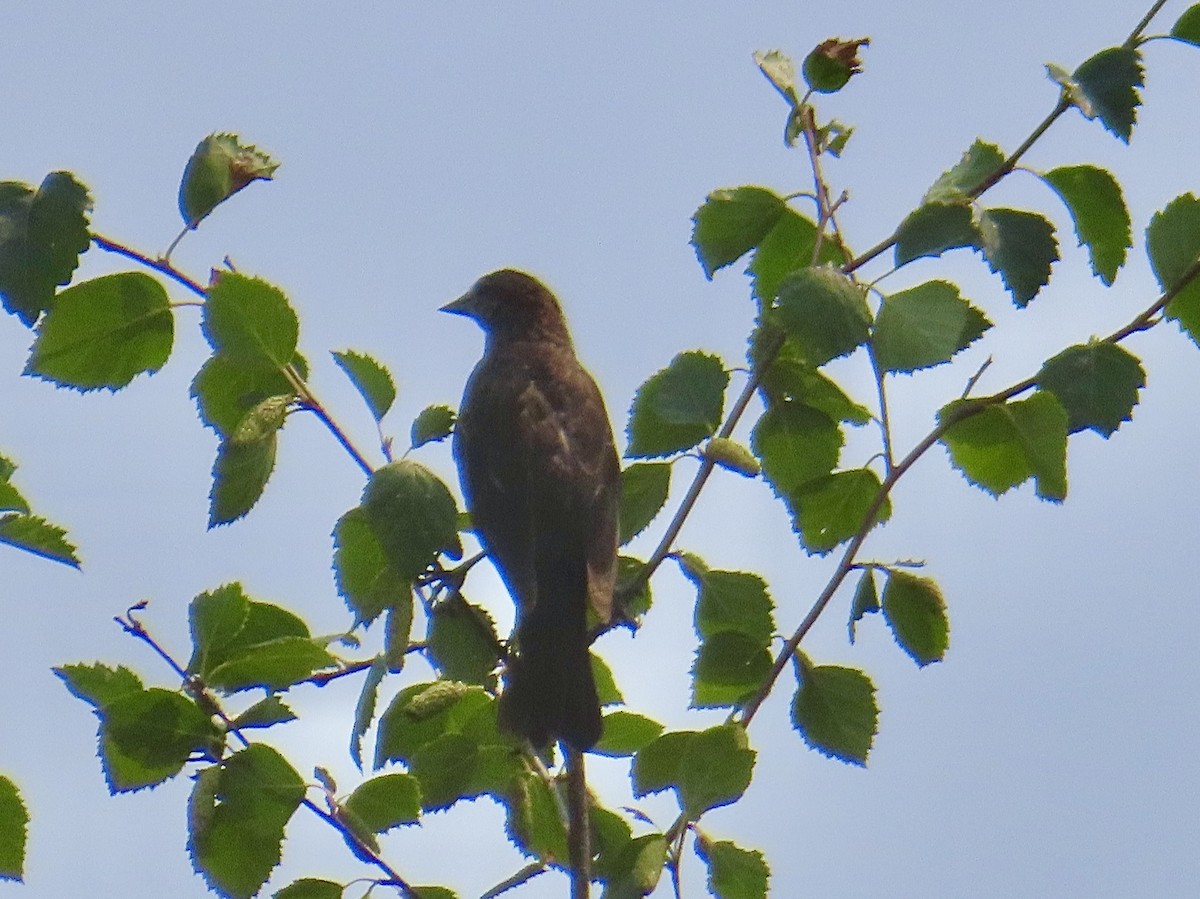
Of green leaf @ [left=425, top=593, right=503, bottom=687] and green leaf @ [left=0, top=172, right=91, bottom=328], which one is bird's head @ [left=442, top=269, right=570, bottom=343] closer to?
green leaf @ [left=425, top=593, right=503, bottom=687]

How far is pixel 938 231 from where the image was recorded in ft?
9.20

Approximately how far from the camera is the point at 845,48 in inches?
115

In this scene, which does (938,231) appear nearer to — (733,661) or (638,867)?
(733,661)

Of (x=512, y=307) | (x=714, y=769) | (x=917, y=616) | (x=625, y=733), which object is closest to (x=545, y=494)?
(x=625, y=733)

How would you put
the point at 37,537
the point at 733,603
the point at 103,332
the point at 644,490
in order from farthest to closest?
the point at 644,490 → the point at 733,603 → the point at 103,332 → the point at 37,537

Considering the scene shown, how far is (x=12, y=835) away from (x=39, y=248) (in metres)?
0.97

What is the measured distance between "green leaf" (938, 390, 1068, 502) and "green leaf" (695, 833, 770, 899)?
2.65 feet

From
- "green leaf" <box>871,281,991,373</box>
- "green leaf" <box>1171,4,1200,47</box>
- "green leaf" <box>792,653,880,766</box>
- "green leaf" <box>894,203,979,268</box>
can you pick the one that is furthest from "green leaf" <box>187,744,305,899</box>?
"green leaf" <box>1171,4,1200,47</box>

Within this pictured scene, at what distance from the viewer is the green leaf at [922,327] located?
2.69 metres

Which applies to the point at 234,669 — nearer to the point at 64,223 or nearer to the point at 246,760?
the point at 246,760

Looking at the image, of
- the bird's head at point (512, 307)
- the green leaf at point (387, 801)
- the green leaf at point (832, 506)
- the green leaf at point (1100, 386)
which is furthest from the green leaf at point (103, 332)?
the bird's head at point (512, 307)

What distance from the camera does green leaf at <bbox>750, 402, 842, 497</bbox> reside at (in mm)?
3045

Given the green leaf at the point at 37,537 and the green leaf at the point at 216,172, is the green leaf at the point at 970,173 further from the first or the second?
the green leaf at the point at 37,537

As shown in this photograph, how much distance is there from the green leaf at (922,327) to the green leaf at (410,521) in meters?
0.80
